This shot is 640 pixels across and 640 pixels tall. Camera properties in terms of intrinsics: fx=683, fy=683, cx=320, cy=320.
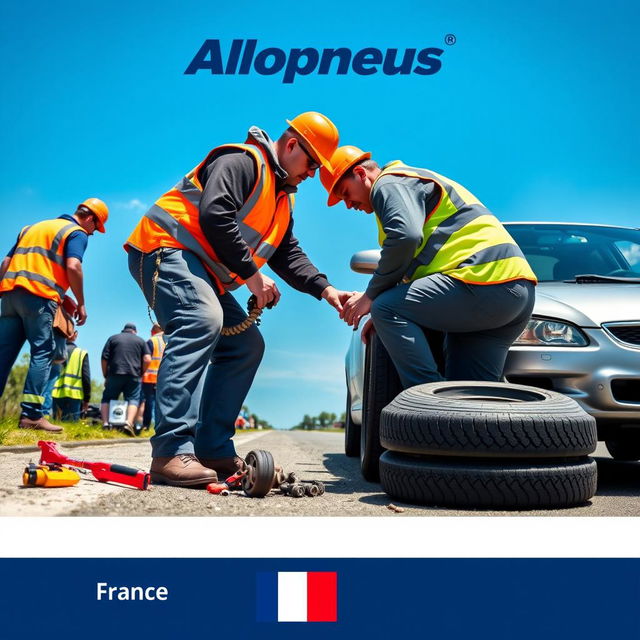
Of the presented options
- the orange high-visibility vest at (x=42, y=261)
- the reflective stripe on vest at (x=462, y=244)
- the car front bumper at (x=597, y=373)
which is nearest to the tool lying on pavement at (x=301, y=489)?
the reflective stripe on vest at (x=462, y=244)

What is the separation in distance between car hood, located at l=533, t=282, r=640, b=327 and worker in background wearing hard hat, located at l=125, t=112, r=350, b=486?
4.43 ft

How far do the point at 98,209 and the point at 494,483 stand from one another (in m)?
4.99

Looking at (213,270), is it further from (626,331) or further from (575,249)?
(575,249)

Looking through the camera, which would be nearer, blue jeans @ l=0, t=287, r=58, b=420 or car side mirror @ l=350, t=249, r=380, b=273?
car side mirror @ l=350, t=249, r=380, b=273

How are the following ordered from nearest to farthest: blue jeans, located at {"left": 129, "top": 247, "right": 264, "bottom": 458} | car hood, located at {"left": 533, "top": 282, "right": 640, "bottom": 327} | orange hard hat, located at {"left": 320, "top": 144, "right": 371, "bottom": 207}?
blue jeans, located at {"left": 129, "top": 247, "right": 264, "bottom": 458} < car hood, located at {"left": 533, "top": 282, "right": 640, "bottom": 327} < orange hard hat, located at {"left": 320, "top": 144, "right": 371, "bottom": 207}

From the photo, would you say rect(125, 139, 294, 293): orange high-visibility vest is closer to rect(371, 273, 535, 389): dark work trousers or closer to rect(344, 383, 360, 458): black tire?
rect(371, 273, 535, 389): dark work trousers

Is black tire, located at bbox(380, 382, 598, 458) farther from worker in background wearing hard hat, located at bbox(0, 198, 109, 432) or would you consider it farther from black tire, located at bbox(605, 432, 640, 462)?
worker in background wearing hard hat, located at bbox(0, 198, 109, 432)

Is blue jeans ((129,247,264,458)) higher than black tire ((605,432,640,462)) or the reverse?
higher

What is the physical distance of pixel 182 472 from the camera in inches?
115

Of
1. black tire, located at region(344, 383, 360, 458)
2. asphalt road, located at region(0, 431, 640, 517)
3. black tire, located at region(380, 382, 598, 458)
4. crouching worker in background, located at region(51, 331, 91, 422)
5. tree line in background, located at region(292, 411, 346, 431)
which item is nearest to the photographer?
asphalt road, located at region(0, 431, 640, 517)

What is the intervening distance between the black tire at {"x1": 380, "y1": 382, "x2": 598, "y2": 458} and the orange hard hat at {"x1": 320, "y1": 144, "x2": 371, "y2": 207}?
50.8 inches

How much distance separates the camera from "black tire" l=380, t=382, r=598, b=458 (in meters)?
2.53

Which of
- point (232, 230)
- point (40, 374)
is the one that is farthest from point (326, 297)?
point (40, 374)

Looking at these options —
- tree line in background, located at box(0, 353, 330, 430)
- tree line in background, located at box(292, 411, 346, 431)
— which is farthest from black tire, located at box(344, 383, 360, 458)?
tree line in background, located at box(292, 411, 346, 431)
